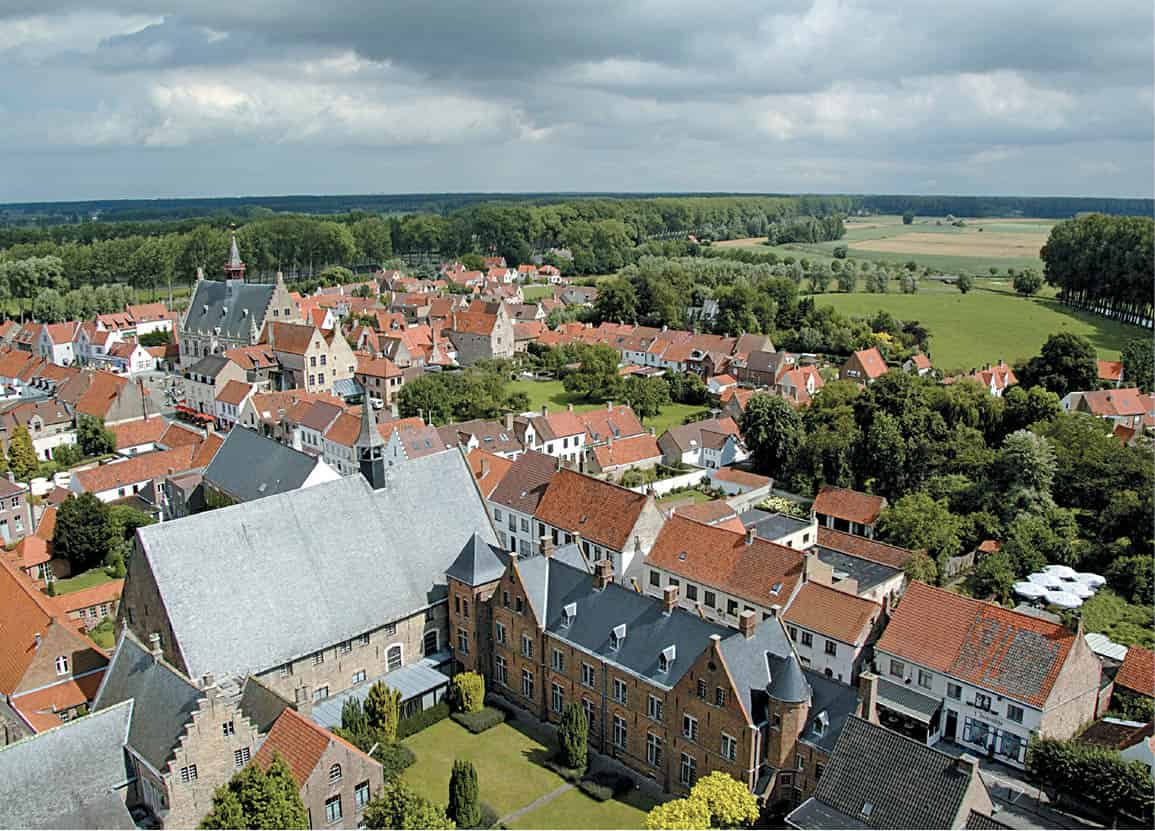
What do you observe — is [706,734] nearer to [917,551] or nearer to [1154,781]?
[1154,781]

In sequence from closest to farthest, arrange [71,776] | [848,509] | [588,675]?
[71,776]
[588,675]
[848,509]

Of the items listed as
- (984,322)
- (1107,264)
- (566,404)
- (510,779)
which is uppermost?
(1107,264)

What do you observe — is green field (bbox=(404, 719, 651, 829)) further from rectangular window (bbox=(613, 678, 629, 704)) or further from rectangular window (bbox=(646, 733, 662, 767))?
rectangular window (bbox=(613, 678, 629, 704))

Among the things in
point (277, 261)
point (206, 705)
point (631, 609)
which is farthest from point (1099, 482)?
point (277, 261)

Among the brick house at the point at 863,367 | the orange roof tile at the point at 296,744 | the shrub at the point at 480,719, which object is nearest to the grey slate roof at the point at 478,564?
the shrub at the point at 480,719

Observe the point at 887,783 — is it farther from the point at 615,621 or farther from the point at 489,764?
the point at 489,764

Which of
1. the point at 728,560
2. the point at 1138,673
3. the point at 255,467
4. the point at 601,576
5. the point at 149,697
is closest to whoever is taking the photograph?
the point at 149,697

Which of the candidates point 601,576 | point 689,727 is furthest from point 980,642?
point 601,576
